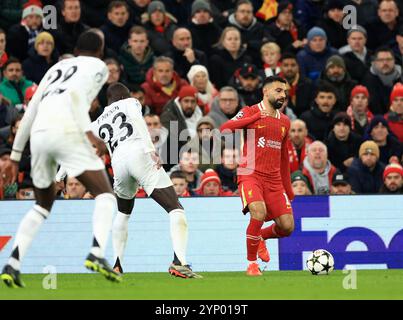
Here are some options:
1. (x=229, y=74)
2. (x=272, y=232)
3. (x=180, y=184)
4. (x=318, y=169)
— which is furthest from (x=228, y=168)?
(x=272, y=232)

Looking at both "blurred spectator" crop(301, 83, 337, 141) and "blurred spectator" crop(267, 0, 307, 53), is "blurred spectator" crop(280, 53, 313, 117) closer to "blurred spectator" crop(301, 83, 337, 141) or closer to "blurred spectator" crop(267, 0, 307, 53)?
"blurred spectator" crop(301, 83, 337, 141)

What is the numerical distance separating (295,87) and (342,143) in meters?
1.75

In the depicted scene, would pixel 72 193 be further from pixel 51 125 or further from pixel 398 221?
pixel 51 125

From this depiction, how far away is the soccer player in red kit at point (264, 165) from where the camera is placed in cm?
1564

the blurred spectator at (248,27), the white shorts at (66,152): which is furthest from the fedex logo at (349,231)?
the white shorts at (66,152)

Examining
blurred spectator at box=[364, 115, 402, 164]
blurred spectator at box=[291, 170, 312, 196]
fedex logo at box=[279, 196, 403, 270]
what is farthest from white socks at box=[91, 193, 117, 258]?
blurred spectator at box=[364, 115, 402, 164]

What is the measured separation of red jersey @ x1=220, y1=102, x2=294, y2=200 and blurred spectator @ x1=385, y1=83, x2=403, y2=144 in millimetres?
5572

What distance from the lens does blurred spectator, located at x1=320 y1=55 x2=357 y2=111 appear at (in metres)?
21.8

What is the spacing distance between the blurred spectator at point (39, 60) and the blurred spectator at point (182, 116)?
2444 millimetres

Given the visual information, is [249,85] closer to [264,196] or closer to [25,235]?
[264,196]

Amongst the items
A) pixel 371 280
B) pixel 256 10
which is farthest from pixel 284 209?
pixel 256 10

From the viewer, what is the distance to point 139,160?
49.5 ft

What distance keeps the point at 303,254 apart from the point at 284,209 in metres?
2.17

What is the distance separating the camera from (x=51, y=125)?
12320 mm
